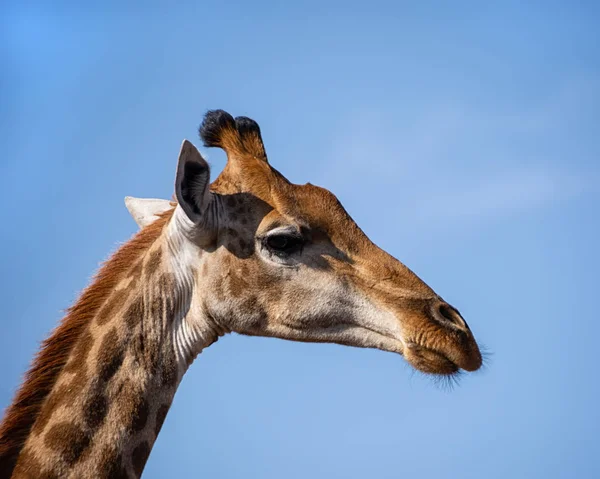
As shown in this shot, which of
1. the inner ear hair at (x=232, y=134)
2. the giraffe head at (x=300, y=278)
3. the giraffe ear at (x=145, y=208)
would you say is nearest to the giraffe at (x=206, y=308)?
the giraffe head at (x=300, y=278)

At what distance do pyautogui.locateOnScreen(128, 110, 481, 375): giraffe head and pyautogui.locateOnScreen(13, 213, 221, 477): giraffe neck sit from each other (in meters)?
0.17

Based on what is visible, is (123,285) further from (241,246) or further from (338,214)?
(338,214)

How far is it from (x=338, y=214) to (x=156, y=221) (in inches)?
76.9

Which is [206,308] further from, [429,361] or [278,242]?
[429,361]

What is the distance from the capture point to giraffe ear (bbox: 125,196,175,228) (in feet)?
29.8

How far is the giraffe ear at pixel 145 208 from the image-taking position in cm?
907

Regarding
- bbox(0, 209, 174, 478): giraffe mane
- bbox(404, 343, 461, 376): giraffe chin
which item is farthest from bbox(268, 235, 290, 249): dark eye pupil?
bbox(404, 343, 461, 376): giraffe chin

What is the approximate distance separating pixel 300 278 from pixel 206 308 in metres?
0.93

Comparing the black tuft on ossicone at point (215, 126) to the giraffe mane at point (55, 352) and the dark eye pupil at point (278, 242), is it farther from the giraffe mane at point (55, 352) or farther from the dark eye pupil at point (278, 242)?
the dark eye pupil at point (278, 242)

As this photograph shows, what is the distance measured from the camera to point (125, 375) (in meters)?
7.10

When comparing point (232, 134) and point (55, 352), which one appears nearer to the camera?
point (55, 352)

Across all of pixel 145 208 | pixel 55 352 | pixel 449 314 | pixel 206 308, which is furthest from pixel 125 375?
pixel 449 314

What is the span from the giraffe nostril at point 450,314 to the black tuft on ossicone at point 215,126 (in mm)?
3120

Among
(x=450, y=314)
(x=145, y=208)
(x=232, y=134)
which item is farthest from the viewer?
(x=145, y=208)
